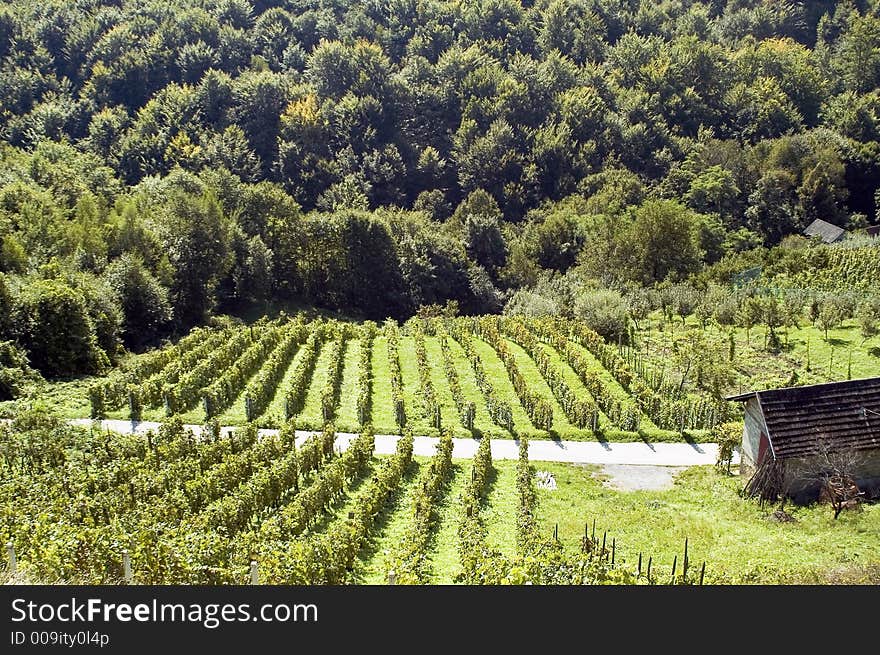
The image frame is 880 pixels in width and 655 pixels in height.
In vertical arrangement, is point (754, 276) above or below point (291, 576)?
above

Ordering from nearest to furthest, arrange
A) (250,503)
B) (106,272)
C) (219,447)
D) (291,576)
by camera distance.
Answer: (291,576)
(250,503)
(219,447)
(106,272)

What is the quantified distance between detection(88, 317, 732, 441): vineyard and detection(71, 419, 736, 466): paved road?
1.50ft

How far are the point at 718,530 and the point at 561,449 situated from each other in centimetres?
688

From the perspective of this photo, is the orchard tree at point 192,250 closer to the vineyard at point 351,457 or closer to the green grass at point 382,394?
the vineyard at point 351,457

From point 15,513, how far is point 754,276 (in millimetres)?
41282

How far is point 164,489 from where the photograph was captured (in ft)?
54.4

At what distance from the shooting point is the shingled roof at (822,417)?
60.6ft

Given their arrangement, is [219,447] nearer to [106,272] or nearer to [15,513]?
[15,513]

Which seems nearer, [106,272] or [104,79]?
[106,272]

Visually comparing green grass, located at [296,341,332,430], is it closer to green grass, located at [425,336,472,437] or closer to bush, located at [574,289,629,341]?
green grass, located at [425,336,472,437]

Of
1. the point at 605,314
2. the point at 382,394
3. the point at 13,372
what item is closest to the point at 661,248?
the point at 605,314

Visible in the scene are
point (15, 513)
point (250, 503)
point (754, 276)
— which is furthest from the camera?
point (754, 276)

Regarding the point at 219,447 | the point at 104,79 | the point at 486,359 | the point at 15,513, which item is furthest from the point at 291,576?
the point at 104,79

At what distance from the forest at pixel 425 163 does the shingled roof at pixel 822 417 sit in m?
13.1
